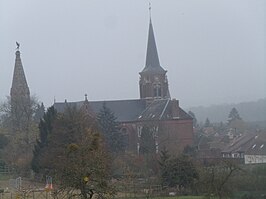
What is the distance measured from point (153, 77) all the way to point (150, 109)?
4961mm

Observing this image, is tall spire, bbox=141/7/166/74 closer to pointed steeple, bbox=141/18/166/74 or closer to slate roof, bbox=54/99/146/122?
pointed steeple, bbox=141/18/166/74

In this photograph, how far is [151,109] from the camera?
6162 cm

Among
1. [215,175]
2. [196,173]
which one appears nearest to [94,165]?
[215,175]

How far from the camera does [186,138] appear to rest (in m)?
55.7

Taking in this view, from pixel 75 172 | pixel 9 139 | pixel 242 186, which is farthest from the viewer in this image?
pixel 9 139

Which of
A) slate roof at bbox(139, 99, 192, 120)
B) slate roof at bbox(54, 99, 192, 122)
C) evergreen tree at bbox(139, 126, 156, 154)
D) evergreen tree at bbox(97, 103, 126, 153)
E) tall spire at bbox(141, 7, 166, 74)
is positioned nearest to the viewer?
evergreen tree at bbox(139, 126, 156, 154)

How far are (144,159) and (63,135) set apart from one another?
6.82 m

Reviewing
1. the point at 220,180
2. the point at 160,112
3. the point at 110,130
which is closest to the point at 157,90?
the point at 160,112

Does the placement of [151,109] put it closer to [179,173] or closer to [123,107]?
[123,107]

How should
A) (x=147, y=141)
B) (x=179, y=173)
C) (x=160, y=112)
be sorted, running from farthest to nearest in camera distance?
(x=160, y=112)
(x=147, y=141)
(x=179, y=173)

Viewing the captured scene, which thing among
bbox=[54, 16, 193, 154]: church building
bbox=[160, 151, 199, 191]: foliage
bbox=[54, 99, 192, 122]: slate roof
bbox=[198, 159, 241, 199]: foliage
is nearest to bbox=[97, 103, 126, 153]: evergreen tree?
bbox=[54, 16, 193, 154]: church building

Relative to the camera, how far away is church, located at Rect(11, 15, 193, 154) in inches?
2050

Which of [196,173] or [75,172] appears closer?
[75,172]

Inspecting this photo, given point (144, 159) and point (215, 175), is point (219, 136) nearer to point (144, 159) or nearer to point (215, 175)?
point (144, 159)
